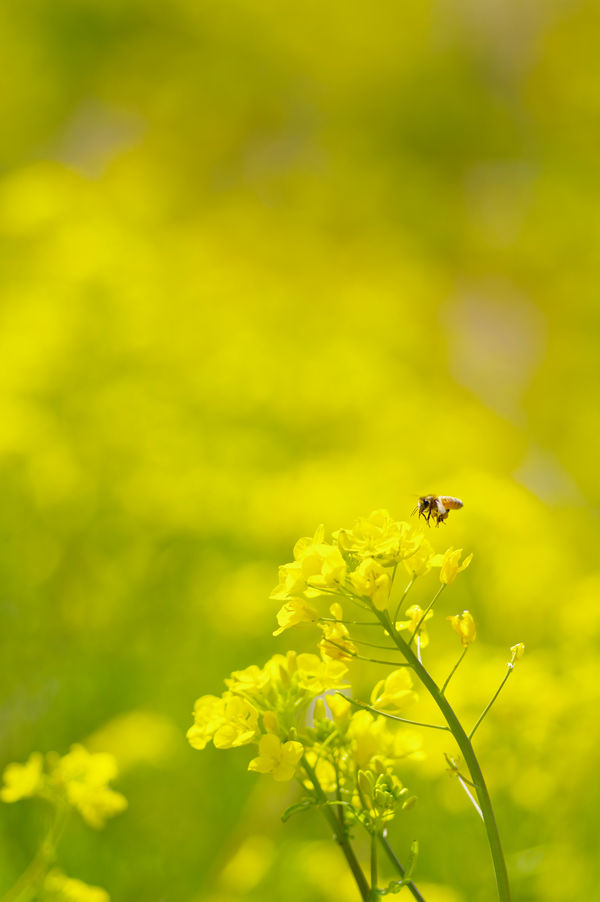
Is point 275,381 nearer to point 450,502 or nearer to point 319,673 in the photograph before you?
point 450,502

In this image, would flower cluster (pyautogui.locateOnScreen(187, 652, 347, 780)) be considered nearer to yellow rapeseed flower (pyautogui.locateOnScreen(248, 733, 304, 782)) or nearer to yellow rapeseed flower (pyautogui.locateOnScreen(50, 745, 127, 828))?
yellow rapeseed flower (pyautogui.locateOnScreen(248, 733, 304, 782))

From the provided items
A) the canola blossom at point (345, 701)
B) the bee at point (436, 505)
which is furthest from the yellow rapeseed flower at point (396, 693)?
the bee at point (436, 505)

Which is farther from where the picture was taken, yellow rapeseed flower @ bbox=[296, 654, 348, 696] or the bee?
the bee

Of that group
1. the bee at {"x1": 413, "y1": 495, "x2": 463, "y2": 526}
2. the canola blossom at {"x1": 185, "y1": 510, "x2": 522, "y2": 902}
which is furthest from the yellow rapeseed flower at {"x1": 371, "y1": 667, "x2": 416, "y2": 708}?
the bee at {"x1": 413, "y1": 495, "x2": 463, "y2": 526}

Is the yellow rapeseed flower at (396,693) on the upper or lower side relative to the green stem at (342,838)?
upper

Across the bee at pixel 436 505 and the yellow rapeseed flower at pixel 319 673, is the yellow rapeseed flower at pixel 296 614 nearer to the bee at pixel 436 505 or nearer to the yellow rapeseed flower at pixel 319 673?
the yellow rapeseed flower at pixel 319 673

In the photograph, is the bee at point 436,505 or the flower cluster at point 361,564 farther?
the bee at point 436,505

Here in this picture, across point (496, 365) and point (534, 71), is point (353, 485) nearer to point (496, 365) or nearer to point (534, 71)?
point (496, 365)

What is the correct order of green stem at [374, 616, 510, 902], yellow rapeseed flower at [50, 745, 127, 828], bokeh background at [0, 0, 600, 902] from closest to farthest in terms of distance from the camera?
1. green stem at [374, 616, 510, 902]
2. yellow rapeseed flower at [50, 745, 127, 828]
3. bokeh background at [0, 0, 600, 902]
